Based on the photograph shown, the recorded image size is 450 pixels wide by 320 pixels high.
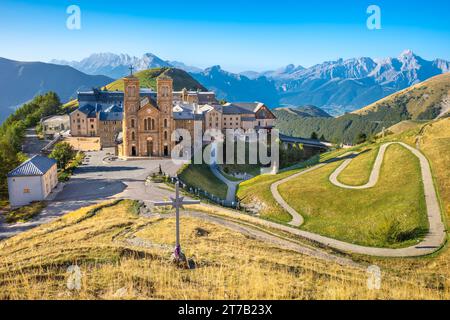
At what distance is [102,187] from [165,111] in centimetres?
3423

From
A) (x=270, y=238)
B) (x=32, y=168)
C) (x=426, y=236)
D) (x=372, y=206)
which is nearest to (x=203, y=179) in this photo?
(x=32, y=168)

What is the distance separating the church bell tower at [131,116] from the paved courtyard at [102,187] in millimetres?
5157

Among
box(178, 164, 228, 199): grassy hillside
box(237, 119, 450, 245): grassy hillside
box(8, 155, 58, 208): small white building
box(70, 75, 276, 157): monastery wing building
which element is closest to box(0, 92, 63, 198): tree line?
box(8, 155, 58, 208): small white building

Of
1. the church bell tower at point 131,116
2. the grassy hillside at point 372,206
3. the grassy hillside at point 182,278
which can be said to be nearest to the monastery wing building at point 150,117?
the church bell tower at point 131,116

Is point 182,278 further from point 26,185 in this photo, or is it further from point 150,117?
point 150,117

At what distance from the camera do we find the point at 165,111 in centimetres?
9138

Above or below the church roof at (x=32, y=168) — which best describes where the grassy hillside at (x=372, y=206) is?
below

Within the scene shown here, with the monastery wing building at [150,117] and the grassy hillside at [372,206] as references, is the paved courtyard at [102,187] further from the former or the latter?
the grassy hillside at [372,206]

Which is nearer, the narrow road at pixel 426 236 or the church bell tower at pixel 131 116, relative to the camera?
the narrow road at pixel 426 236

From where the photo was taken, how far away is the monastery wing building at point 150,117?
89688mm

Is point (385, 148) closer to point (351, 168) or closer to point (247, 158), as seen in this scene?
point (351, 168)

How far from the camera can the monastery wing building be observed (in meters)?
89.7

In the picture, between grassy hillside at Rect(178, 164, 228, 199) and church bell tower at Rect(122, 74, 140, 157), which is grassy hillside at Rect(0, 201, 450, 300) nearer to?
grassy hillside at Rect(178, 164, 228, 199)

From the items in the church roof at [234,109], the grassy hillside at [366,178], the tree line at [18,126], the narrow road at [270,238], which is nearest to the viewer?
the narrow road at [270,238]
